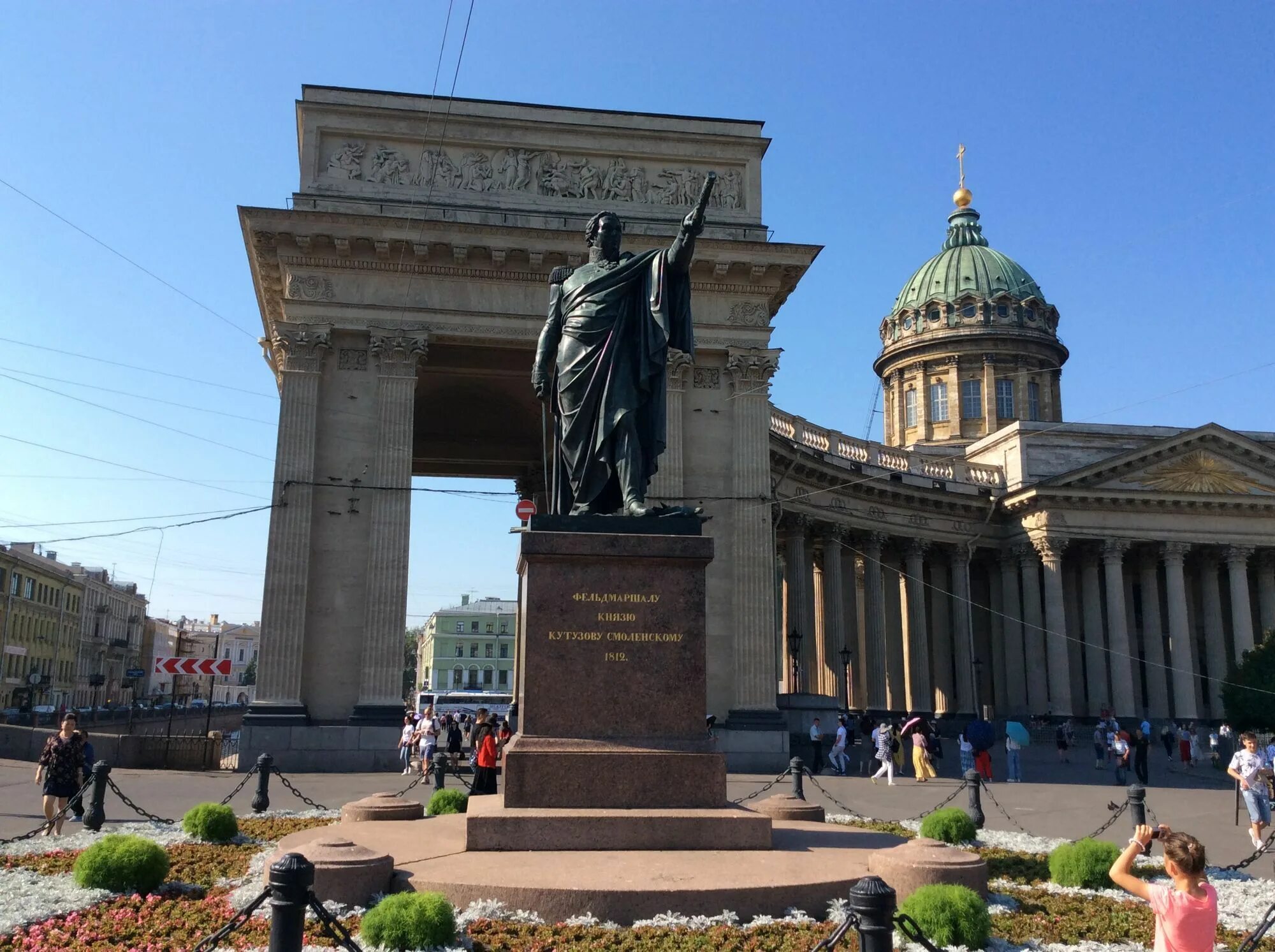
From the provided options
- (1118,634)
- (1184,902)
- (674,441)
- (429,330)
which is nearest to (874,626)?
(1118,634)

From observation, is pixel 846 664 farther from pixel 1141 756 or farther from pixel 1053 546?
pixel 1053 546

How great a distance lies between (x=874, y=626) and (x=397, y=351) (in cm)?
2978

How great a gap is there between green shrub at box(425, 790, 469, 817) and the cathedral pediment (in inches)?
1877

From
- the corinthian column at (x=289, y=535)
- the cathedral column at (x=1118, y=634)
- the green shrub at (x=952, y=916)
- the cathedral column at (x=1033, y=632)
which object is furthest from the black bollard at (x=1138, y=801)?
the cathedral column at (x=1033, y=632)

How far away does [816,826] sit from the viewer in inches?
463

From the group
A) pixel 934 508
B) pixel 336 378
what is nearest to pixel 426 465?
pixel 336 378

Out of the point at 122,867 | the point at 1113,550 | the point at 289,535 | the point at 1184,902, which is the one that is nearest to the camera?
the point at 1184,902


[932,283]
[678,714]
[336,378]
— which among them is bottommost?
[678,714]

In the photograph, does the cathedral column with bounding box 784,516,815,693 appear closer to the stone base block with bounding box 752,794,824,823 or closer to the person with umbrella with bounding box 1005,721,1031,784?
the person with umbrella with bounding box 1005,721,1031,784

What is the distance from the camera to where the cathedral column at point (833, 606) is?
4934 centimetres

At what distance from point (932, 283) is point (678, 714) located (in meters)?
80.0

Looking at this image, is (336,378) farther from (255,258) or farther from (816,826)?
(816,826)

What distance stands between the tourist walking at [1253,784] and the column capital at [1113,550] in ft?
130

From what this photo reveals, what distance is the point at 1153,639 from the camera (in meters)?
57.1
